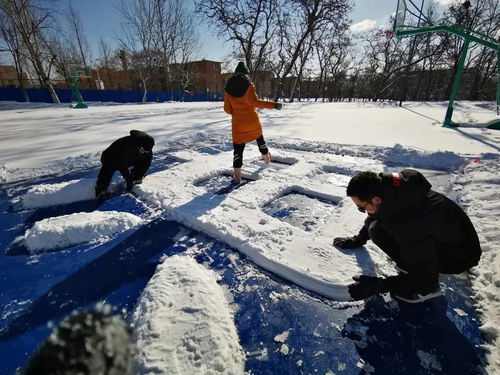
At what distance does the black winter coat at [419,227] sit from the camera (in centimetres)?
145

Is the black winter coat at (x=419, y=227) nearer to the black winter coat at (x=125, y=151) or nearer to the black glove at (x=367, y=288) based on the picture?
the black glove at (x=367, y=288)

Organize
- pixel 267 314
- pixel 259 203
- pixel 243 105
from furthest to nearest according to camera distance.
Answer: pixel 243 105 < pixel 259 203 < pixel 267 314

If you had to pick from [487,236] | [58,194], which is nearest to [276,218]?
[487,236]

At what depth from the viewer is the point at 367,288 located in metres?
1.63

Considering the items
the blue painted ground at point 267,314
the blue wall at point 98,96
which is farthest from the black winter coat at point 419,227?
the blue wall at point 98,96

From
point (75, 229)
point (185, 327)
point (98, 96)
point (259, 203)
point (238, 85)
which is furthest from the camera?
point (98, 96)

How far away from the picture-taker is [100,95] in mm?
24875

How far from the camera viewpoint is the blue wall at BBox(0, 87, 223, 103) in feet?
70.1

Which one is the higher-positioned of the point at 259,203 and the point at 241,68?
the point at 241,68

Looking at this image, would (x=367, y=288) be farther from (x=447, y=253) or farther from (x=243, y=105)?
(x=243, y=105)

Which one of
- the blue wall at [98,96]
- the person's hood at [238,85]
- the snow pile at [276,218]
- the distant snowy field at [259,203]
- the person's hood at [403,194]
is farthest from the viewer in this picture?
the blue wall at [98,96]

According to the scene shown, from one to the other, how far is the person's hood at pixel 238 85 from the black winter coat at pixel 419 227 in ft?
7.67

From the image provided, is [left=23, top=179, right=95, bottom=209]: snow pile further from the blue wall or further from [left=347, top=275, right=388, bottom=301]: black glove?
the blue wall

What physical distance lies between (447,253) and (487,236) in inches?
37.0
